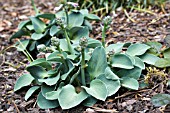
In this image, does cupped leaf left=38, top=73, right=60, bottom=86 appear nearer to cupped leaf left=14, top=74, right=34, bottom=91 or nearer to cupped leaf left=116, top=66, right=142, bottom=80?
cupped leaf left=14, top=74, right=34, bottom=91

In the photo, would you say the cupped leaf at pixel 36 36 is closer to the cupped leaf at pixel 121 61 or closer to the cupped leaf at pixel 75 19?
the cupped leaf at pixel 75 19

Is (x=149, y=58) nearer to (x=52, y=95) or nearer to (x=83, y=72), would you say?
(x=83, y=72)

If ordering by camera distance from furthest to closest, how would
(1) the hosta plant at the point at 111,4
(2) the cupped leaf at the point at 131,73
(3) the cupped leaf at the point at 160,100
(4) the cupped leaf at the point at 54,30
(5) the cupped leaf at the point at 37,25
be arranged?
(1) the hosta plant at the point at 111,4 → (5) the cupped leaf at the point at 37,25 → (4) the cupped leaf at the point at 54,30 → (2) the cupped leaf at the point at 131,73 → (3) the cupped leaf at the point at 160,100

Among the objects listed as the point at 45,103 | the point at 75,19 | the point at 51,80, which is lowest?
the point at 45,103

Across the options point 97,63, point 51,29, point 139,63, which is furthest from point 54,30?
point 139,63

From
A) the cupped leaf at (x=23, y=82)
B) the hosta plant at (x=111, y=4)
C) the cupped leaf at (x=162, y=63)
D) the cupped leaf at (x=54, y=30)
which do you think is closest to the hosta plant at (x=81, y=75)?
the cupped leaf at (x=23, y=82)

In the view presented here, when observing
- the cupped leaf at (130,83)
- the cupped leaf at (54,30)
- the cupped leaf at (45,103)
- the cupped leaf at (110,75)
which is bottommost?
the cupped leaf at (45,103)
